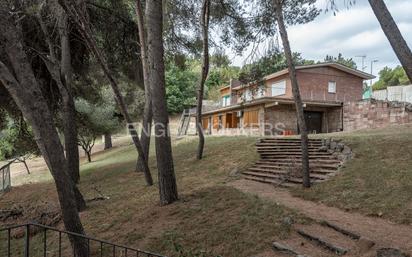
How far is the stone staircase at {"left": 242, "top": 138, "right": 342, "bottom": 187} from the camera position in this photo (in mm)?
9453

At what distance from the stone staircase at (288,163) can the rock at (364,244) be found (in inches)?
156

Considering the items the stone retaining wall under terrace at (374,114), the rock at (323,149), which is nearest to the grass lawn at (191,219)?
the rock at (323,149)

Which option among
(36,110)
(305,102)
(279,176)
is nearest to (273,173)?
(279,176)

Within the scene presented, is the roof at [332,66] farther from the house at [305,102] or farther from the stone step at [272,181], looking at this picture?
the stone step at [272,181]

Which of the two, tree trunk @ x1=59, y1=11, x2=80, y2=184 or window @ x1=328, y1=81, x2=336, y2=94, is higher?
window @ x1=328, y1=81, x2=336, y2=94

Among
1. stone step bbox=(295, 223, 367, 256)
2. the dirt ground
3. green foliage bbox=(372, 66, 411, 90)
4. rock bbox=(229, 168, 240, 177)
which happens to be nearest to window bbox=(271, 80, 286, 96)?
rock bbox=(229, 168, 240, 177)

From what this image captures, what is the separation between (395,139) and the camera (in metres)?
10.7

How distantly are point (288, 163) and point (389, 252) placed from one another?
6305mm

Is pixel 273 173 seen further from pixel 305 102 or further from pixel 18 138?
pixel 18 138

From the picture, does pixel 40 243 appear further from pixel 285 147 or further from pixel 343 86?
pixel 343 86

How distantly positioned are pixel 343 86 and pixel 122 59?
19.0 m

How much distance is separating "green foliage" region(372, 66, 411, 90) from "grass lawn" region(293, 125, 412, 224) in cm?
4446

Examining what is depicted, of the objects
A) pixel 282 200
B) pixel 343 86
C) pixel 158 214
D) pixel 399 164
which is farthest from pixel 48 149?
pixel 343 86

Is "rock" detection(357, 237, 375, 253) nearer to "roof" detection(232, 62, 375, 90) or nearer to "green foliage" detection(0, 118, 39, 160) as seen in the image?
"green foliage" detection(0, 118, 39, 160)
